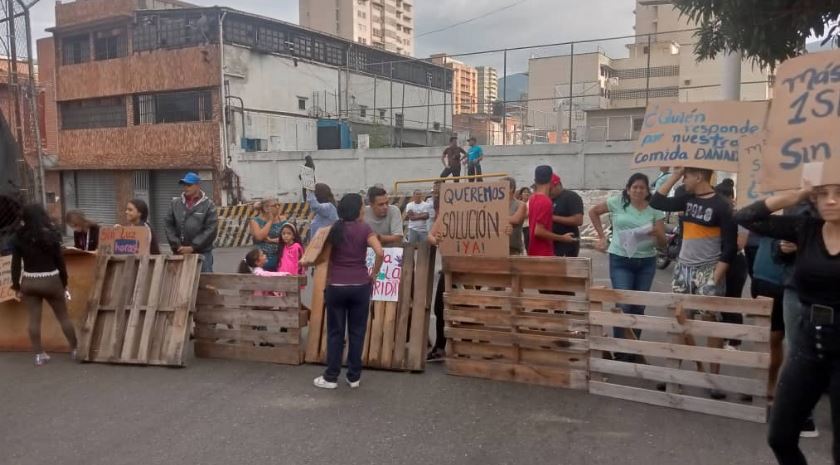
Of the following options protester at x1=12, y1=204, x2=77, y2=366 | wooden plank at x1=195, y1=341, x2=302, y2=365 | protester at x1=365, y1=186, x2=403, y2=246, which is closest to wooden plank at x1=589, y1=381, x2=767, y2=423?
protester at x1=365, y1=186, x2=403, y2=246

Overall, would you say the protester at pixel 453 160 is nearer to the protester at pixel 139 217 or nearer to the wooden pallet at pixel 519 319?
the protester at pixel 139 217

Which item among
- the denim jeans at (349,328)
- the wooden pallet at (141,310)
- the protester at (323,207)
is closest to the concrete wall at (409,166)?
the protester at (323,207)

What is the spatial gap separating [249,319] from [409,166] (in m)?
17.5

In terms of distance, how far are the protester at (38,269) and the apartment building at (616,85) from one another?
59.3ft

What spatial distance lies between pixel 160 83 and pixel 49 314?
23.0 meters

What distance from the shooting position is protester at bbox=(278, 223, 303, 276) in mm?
7551

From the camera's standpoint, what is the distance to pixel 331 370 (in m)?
5.77

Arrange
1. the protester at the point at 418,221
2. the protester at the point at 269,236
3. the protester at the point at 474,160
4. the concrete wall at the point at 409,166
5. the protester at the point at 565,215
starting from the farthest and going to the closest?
the concrete wall at the point at 409,166, the protester at the point at 474,160, the protester at the point at 418,221, the protester at the point at 269,236, the protester at the point at 565,215

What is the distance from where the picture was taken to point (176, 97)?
27984 millimetres

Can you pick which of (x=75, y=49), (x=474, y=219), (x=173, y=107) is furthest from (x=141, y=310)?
(x=75, y=49)

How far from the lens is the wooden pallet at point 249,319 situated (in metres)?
6.51

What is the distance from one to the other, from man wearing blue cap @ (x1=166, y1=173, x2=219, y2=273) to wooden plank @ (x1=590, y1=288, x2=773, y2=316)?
4.47 metres

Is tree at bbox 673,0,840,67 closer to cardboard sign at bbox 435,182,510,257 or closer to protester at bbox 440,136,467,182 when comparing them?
cardboard sign at bbox 435,182,510,257

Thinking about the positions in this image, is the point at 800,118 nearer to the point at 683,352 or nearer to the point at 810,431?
the point at 683,352
